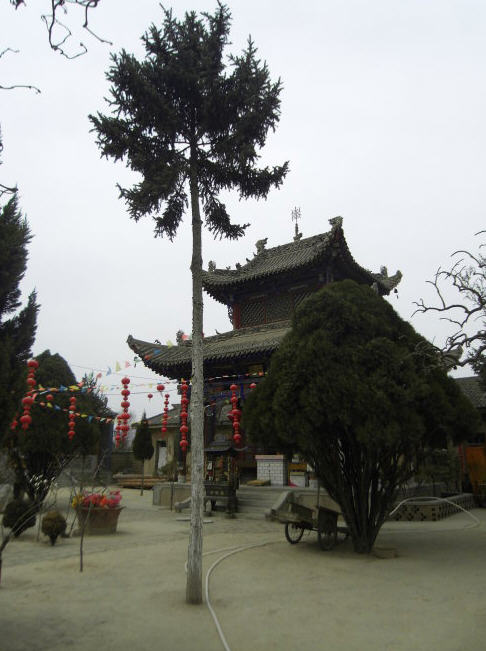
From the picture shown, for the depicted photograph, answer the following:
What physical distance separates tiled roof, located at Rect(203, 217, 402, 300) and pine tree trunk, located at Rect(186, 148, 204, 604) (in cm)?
984

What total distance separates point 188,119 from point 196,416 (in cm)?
419

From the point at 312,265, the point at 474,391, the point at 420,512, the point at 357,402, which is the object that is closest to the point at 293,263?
the point at 312,265

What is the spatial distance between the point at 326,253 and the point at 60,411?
9.66 meters

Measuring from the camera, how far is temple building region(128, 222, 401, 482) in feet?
52.8

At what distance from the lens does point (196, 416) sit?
5.88 metres

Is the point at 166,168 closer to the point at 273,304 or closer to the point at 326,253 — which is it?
the point at 326,253

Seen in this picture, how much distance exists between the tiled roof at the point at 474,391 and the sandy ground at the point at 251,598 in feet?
40.1

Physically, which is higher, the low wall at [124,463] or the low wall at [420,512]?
the low wall at [124,463]

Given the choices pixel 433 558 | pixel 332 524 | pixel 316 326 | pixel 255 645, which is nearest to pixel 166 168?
pixel 316 326

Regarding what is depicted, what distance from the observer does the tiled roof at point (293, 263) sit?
1600 centimetres

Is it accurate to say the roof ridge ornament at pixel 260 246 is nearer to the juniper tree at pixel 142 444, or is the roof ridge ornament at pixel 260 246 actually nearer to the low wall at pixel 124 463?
the juniper tree at pixel 142 444

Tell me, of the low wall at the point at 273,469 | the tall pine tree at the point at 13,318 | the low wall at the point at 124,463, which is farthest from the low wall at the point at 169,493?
the low wall at the point at 124,463

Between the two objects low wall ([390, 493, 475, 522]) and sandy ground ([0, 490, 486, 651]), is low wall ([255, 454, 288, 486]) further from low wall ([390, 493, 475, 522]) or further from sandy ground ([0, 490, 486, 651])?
sandy ground ([0, 490, 486, 651])

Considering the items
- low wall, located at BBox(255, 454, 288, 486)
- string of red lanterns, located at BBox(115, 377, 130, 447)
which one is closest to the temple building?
low wall, located at BBox(255, 454, 288, 486)
